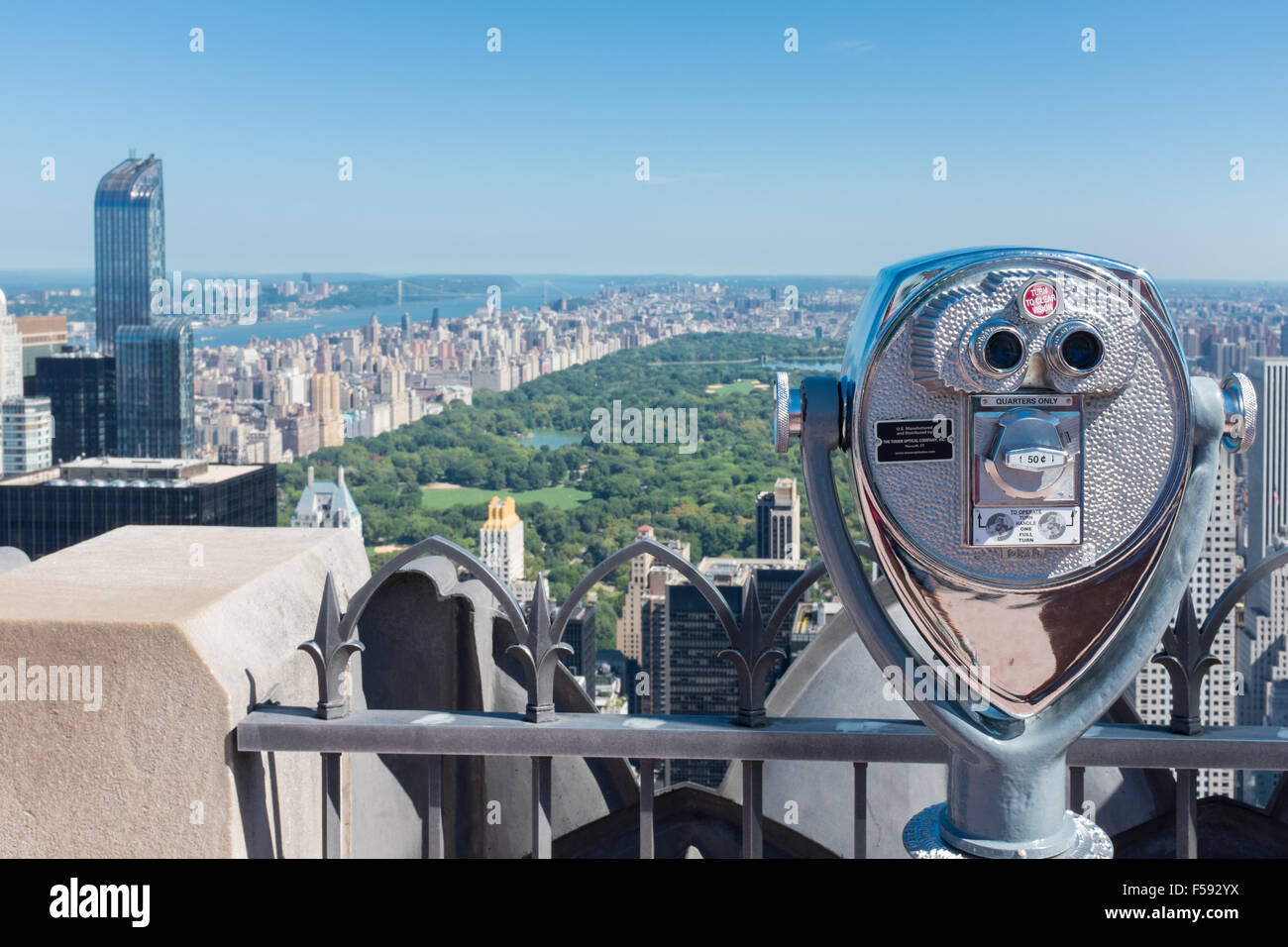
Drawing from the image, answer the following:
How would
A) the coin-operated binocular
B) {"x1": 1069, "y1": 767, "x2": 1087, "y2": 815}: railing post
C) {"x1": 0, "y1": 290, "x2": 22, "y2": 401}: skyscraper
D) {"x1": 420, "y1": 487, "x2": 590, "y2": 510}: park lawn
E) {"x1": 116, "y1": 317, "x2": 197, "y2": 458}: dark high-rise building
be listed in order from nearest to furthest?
the coin-operated binocular, {"x1": 1069, "y1": 767, "x2": 1087, "y2": 815}: railing post, {"x1": 420, "y1": 487, "x2": 590, "y2": 510}: park lawn, {"x1": 0, "y1": 290, "x2": 22, "y2": 401}: skyscraper, {"x1": 116, "y1": 317, "x2": 197, "y2": 458}: dark high-rise building

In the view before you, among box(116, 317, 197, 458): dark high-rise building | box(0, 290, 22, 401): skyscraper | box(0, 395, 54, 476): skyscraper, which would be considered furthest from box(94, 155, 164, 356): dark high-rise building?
box(0, 395, 54, 476): skyscraper

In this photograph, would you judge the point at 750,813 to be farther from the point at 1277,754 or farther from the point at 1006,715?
the point at 1277,754

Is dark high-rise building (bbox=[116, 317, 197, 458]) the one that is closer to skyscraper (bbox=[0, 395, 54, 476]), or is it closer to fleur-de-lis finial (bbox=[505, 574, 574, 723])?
skyscraper (bbox=[0, 395, 54, 476])

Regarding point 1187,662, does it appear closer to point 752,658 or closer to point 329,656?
point 752,658

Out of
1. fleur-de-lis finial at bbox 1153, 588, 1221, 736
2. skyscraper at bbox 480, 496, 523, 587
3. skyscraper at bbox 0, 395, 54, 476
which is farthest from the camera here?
skyscraper at bbox 0, 395, 54, 476

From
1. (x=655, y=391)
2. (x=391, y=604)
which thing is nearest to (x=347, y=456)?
(x=655, y=391)

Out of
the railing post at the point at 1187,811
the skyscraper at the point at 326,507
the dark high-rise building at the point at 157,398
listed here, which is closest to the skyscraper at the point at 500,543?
the skyscraper at the point at 326,507

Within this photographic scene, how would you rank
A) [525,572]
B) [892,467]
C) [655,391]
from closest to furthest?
[892,467], [525,572], [655,391]
